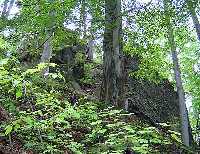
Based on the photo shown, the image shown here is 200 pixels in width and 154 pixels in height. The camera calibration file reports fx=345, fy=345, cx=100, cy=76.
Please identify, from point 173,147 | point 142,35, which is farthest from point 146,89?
point 142,35

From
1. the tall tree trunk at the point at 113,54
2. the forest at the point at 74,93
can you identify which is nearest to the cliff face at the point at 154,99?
the forest at the point at 74,93

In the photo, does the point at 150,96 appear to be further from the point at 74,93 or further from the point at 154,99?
the point at 74,93

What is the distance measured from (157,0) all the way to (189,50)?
2784cm

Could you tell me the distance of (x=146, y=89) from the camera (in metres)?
20.5

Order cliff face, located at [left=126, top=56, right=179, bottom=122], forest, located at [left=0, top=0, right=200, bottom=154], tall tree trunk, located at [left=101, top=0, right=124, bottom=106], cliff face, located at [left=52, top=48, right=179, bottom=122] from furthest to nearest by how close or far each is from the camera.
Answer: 1. cliff face, located at [left=126, top=56, right=179, bottom=122]
2. cliff face, located at [left=52, top=48, right=179, bottom=122]
3. tall tree trunk, located at [left=101, top=0, right=124, bottom=106]
4. forest, located at [left=0, top=0, right=200, bottom=154]

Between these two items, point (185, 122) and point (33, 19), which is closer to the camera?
point (33, 19)

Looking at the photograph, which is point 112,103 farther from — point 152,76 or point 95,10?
point 152,76

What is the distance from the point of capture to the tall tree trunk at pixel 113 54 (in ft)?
26.2

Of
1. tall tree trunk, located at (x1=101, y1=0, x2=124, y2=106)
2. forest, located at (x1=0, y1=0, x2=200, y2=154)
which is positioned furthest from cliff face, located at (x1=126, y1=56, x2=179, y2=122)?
tall tree trunk, located at (x1=101, y1=0, x2=124, y2=106)

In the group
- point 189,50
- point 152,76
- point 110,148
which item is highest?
point 189,50

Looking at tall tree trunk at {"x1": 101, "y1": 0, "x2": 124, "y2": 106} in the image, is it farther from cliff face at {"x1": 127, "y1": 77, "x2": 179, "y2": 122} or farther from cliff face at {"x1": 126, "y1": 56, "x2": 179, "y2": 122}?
cliff face at {"x1": 127, "y1": 77, "x2": 179, "y2": 122}

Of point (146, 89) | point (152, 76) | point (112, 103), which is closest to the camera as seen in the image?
point (112, 103)

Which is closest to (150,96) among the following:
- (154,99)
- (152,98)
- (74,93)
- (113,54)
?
(152,98)

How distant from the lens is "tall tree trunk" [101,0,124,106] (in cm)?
800
